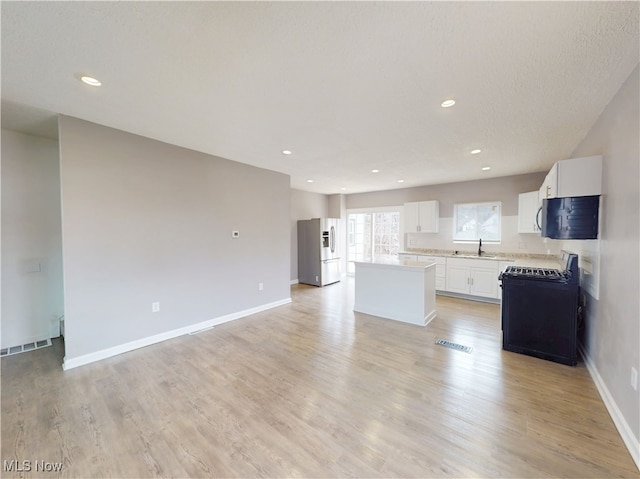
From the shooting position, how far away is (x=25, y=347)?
10.4 feet

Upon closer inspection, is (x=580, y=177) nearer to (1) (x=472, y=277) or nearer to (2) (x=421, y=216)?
(1) (x=472, y=277)

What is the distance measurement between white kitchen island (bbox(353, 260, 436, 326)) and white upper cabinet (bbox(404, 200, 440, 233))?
2.16 metres

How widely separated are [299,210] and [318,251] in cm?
133

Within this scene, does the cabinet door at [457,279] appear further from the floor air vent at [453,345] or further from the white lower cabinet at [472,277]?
the floor air vent at [453,345]

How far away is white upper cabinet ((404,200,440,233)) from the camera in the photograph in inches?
240

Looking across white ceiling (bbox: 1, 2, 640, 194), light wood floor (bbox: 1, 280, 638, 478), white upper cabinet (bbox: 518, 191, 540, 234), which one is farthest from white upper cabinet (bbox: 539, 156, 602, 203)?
white upper cabinet (bbox: 518, 191, 540, 234)

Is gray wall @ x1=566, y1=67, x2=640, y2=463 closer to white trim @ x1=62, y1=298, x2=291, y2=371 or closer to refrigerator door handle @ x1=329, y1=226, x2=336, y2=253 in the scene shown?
white trim @ x1=62, y1=298, x2=291, y2=371

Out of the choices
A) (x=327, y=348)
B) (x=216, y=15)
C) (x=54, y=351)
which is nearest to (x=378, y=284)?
(x=327, y=348)

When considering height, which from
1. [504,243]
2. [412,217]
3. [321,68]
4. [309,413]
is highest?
[321,68]

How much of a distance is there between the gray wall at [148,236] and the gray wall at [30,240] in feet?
3.58

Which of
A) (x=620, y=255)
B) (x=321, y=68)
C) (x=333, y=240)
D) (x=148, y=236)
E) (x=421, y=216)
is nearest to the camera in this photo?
(x=321, y=68)

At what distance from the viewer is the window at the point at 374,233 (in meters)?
7.28

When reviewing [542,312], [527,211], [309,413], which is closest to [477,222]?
[527,211]

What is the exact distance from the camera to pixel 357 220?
8.07m
